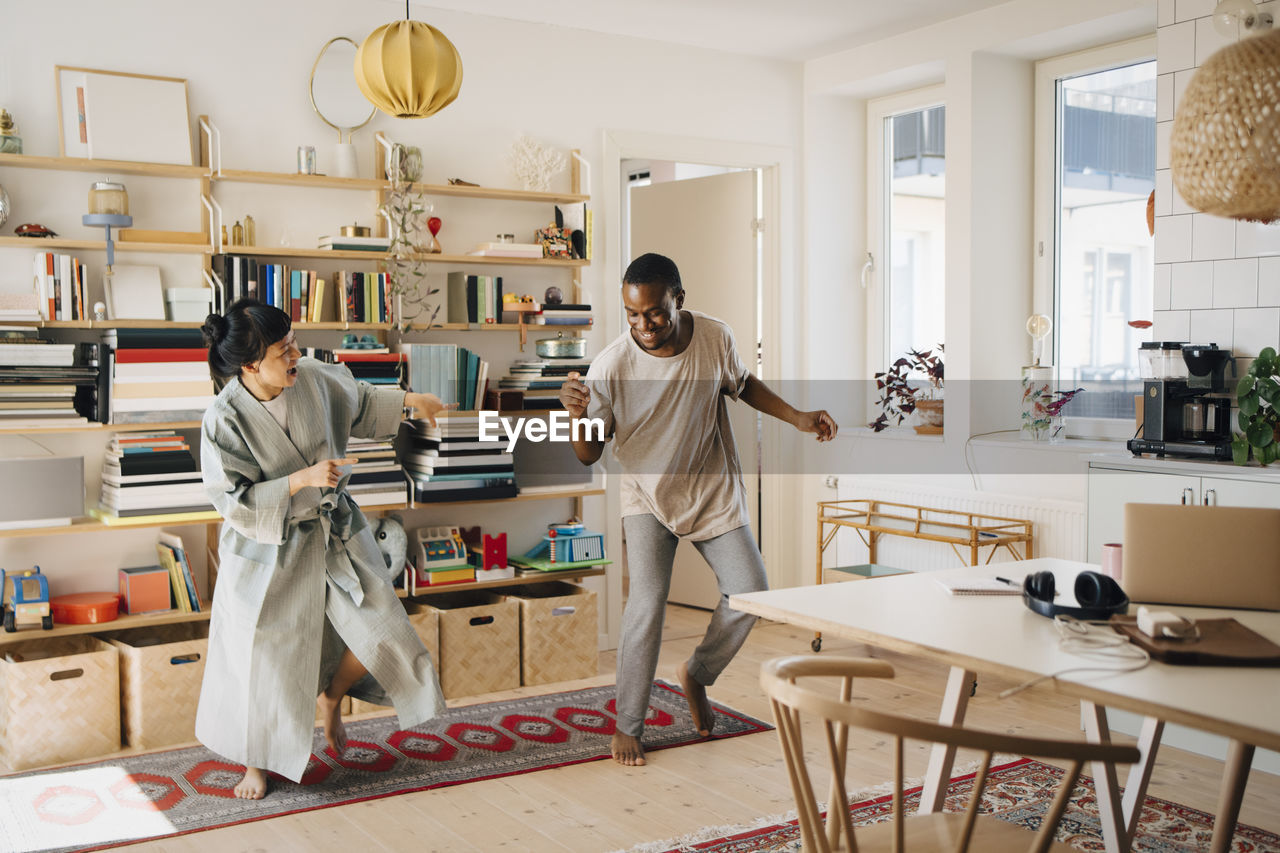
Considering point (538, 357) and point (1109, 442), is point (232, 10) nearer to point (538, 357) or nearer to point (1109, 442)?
point (538, 357)

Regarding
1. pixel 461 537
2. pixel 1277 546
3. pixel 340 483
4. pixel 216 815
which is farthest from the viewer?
pixel 461 537

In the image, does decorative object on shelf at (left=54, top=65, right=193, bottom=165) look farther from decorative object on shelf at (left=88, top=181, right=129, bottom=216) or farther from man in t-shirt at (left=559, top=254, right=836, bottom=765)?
man in t-shirt at (left=559, top=254, right=836, bottom=765)

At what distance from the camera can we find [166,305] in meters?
4.02

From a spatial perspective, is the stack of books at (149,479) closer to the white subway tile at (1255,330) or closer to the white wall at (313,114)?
the white wall at (313,114)

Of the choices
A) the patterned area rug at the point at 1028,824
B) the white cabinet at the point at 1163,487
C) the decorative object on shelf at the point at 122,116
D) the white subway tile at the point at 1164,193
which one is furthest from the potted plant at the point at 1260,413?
the decorative object on shelf at the point at 122,116

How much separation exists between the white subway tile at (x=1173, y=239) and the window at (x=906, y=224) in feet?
5.01

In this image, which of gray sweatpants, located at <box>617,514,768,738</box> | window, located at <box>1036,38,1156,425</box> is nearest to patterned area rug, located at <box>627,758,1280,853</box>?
gray sweatpants, located at <box>617,514,768,738</box>

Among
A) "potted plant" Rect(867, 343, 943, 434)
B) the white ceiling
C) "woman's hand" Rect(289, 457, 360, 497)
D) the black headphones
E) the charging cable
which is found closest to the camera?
the charging cable

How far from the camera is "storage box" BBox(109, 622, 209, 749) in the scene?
373 centimetres

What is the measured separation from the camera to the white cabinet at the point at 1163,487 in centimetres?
339

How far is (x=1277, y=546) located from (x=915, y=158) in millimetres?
3672

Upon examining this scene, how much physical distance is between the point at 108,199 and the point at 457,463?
1.47 metres

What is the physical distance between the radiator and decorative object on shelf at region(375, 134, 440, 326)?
84.8 inches

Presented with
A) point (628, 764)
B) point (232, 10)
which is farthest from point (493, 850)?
point (232, 10)
